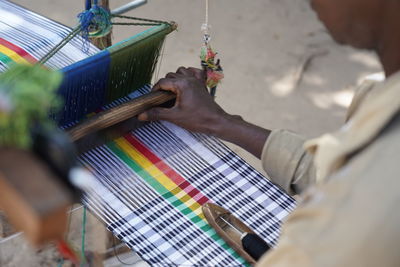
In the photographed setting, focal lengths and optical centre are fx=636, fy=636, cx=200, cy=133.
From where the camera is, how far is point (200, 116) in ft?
6.09

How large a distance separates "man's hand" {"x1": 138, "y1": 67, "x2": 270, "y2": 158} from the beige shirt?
28.9 inches

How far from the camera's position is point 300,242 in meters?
1.02

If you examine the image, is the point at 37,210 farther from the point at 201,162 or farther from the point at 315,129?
the point at 315,129

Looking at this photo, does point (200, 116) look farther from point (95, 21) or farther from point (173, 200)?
point (95, 21)

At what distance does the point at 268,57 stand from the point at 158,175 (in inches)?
82.5

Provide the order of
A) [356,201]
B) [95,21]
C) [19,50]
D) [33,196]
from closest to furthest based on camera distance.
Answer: [33,196] < [356,201] < [95,21] < [19,50]

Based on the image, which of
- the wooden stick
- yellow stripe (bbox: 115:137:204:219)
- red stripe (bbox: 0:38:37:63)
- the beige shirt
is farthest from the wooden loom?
the beige shirt

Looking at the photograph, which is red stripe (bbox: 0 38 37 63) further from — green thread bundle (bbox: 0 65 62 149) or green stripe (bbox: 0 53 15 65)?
green thread bundle (bbox: 0 65 62 149)

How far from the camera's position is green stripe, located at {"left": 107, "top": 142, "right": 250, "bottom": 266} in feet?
5.52

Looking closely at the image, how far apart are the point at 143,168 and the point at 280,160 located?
389mm

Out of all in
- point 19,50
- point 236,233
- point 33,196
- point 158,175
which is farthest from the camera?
point 19,50

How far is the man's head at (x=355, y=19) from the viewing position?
1202mm

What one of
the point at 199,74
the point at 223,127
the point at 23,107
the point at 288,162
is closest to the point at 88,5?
the point at 199,74

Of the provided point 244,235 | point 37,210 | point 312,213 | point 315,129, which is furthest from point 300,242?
point 315,129
